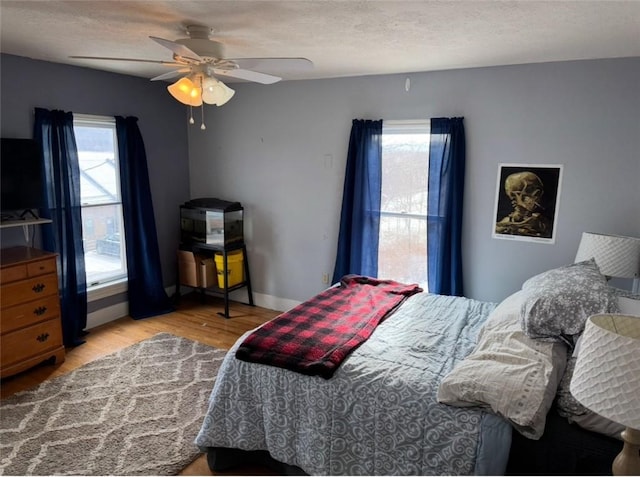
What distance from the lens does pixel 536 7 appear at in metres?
1.98

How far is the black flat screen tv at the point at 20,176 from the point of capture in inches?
124

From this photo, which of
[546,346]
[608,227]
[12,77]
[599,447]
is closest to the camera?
[599,447]

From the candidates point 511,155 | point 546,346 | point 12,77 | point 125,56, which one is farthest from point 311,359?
point 12,77

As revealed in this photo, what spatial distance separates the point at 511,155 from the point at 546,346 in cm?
187

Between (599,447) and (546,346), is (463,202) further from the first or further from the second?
(599,447)

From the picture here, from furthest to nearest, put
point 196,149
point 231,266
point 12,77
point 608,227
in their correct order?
point 196,149 < point 231,266 < point 12,77 < point 608,227

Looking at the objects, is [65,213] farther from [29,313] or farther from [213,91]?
[213,91]

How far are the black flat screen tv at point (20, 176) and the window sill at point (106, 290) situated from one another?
0.98 meters

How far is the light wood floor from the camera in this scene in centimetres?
323

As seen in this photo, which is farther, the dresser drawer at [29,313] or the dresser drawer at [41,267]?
the dresser drawer at [41,267]

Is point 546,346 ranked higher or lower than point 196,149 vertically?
lower

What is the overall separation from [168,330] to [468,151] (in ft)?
10.2

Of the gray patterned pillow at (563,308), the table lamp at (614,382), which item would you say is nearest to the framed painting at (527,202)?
the gray patterned pillow at (563,308)

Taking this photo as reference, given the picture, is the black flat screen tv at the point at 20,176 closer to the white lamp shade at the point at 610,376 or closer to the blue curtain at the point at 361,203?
the blue curtain at the point at 361,203
